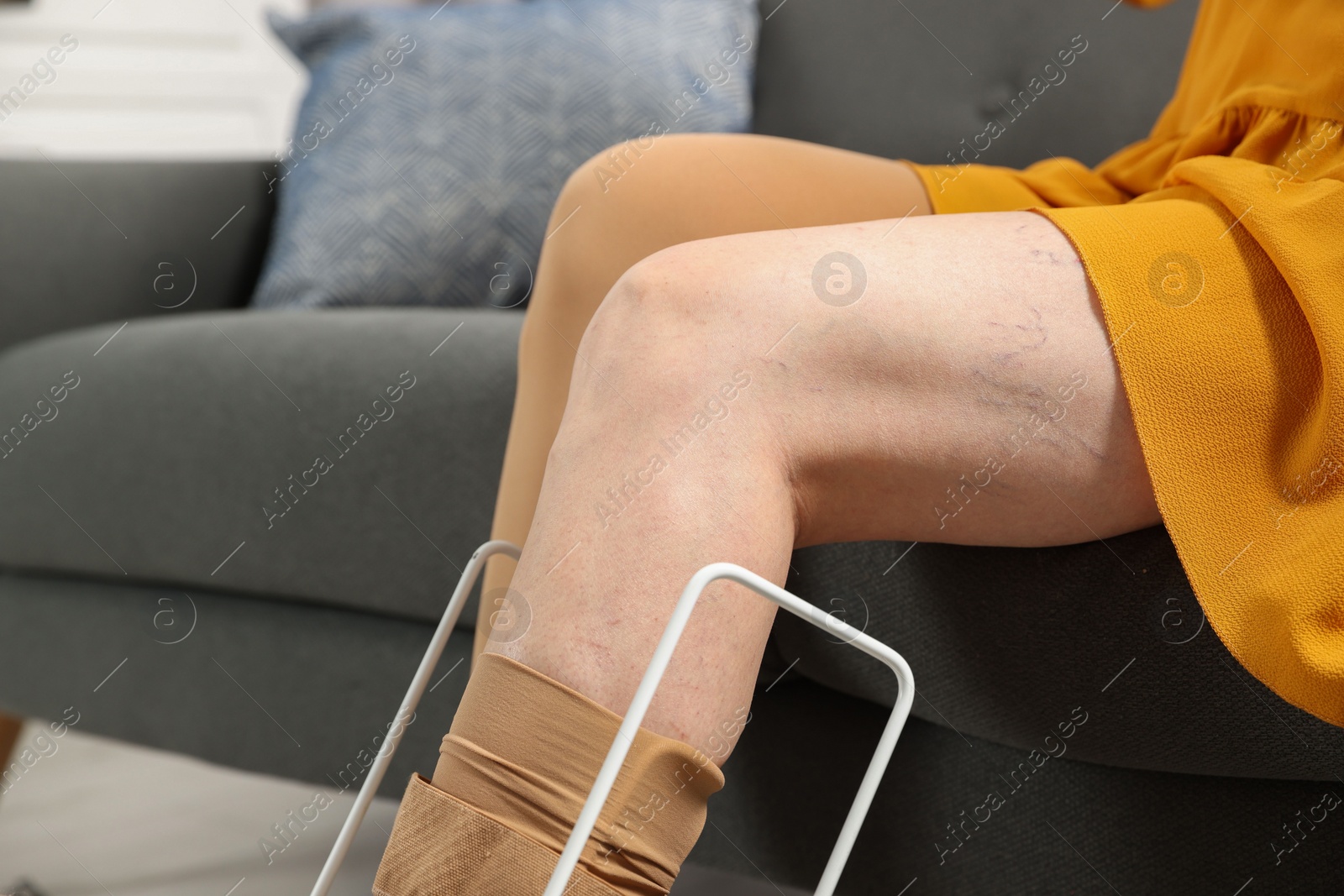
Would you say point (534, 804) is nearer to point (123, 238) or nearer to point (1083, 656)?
point (1083, 656)

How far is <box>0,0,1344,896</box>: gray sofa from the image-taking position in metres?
0.49

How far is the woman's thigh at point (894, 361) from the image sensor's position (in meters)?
0.36

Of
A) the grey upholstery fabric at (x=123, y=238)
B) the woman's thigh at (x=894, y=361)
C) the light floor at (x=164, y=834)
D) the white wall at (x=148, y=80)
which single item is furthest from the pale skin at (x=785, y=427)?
the white wall at (x=148, y=80)

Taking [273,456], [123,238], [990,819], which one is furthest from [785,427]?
[123,238]

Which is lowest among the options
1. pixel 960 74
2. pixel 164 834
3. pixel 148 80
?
pixel 164 834

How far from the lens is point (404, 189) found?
3.87 ft

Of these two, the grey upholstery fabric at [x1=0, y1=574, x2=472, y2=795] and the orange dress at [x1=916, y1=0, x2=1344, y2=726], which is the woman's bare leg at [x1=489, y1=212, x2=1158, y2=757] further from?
the grey upholstery fabric at [x1=0, y1=574, x2=472, y2=795]

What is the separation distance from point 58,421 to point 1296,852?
40.1 inches

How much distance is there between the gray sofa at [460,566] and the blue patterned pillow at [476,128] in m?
0.14

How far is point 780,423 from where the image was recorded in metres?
0.36

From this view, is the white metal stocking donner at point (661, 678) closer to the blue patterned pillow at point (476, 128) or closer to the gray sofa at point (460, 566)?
the gray sofa at point (460, 566)

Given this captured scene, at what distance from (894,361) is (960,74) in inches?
37.0

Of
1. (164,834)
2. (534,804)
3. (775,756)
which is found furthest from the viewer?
(164,834)

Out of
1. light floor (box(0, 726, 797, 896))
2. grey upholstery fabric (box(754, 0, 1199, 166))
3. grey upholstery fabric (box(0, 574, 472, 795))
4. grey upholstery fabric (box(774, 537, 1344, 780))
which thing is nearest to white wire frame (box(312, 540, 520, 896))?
grey upholstery fabric (box(774, 537, 1344, 780))
